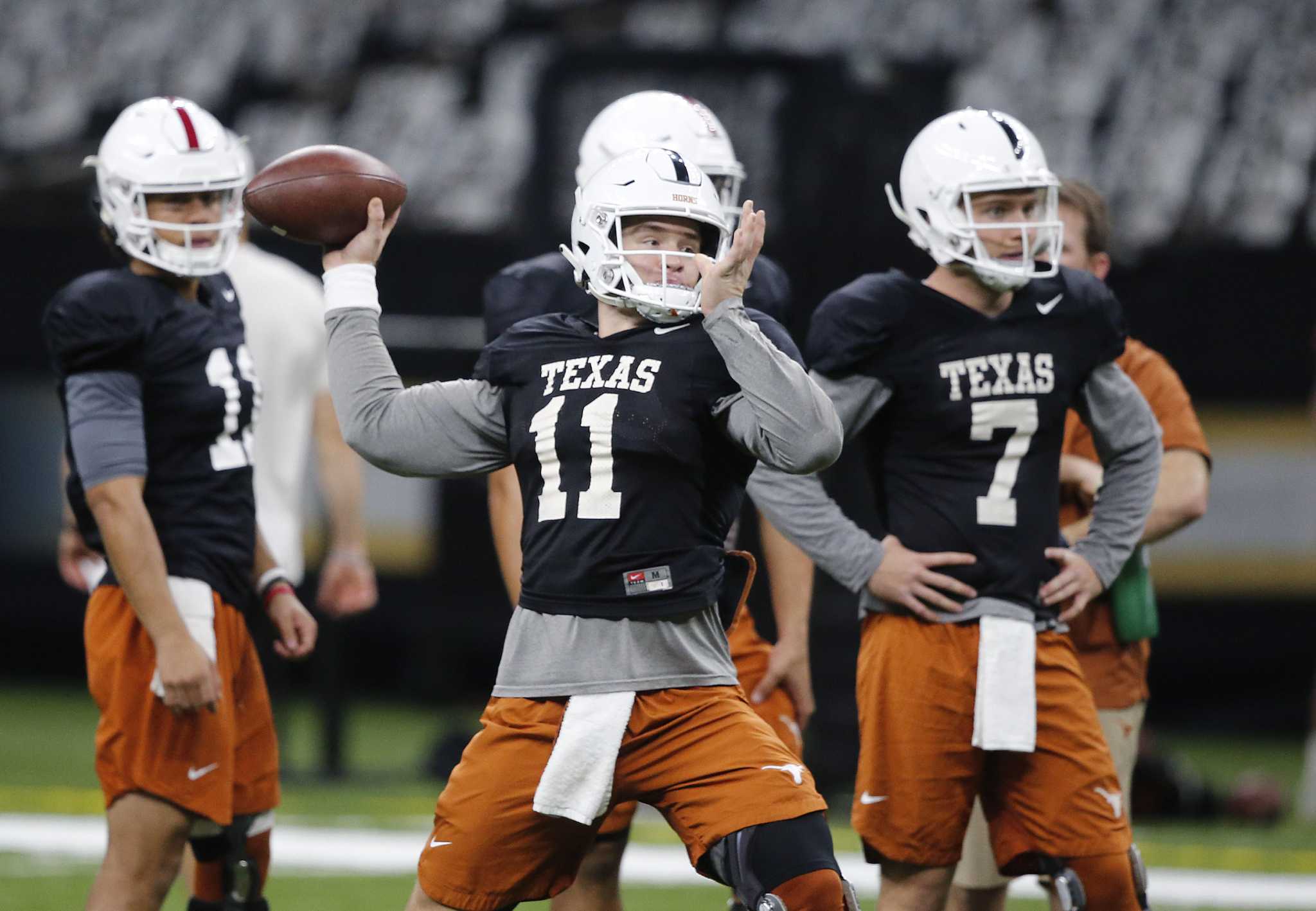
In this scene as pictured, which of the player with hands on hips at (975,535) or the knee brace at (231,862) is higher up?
the player with hands on hips at (975,535)

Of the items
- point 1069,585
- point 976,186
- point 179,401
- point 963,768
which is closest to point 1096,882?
point 963,768

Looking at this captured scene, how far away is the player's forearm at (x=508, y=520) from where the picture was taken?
3.84 metres

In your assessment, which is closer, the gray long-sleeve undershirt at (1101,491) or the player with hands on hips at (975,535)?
the player with hands on hips at (975,535)

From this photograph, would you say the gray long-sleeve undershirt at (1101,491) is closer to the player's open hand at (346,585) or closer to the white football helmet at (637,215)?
the white football helmet at (637,215)

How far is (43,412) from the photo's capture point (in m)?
10.6

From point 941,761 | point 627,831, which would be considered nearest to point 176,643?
point 627,831

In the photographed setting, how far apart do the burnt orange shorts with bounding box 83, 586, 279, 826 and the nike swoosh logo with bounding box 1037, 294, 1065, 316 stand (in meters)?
1.69

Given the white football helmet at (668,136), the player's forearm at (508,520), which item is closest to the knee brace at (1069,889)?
the player's forearm at (508,520)

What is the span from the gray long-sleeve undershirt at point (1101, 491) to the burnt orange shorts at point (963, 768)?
21 centimetres

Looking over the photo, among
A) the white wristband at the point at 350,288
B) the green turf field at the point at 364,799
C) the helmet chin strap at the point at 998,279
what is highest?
the helmet chin strap at the point at 998,279

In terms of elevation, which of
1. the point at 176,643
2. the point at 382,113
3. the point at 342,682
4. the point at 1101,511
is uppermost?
the point at 382,113

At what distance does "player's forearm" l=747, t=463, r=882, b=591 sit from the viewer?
373 cm

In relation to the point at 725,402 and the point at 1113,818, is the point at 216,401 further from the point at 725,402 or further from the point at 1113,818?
the point at 1113,818

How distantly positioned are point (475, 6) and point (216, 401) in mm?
6454
